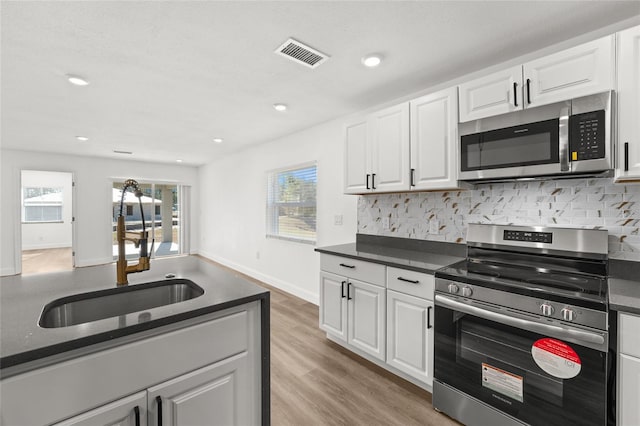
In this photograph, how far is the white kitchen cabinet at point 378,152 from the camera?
96.3 inches

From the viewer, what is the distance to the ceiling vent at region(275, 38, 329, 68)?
198cm

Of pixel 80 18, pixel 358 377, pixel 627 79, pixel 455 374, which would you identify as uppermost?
pixel 80 18

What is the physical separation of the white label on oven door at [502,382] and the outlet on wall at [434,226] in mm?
1177

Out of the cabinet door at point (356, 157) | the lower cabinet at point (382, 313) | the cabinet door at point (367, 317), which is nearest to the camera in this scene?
the lower cabinet at point (382, 313)

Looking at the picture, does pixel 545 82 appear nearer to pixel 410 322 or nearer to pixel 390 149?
pixel 390 149

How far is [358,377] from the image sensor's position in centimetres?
225

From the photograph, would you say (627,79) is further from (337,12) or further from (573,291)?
(337,12)

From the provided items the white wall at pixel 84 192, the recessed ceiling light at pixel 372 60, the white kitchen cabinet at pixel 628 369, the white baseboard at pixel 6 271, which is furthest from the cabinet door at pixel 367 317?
the white baseboard at pixel 6 271

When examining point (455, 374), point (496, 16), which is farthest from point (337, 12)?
point (455, 374)

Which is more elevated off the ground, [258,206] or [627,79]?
[627,79]

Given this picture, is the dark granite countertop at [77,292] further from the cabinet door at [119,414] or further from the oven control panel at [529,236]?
the oven control panel at [529,236]

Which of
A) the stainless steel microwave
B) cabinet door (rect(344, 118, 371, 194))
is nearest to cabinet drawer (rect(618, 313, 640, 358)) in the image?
the stainless steel microwave

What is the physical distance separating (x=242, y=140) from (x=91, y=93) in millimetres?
2193

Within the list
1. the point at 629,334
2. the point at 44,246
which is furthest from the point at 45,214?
the point at 629,334
